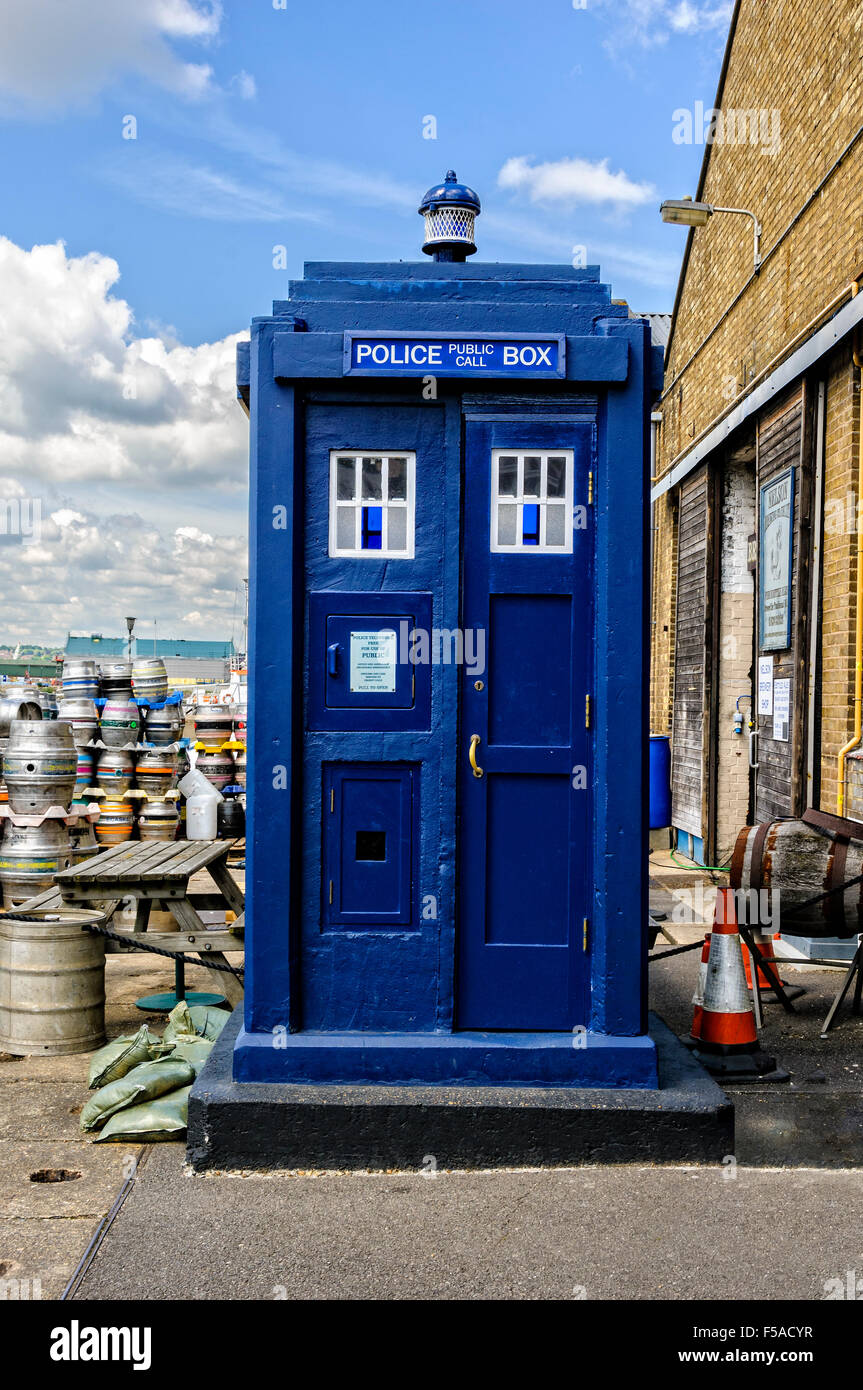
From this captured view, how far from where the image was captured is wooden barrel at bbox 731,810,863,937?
21.4 feet

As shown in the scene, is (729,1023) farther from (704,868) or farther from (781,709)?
(704,868)

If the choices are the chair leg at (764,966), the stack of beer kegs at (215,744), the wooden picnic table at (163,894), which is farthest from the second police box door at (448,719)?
the stack of beer kegs at (215,744)

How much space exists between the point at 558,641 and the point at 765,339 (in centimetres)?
692

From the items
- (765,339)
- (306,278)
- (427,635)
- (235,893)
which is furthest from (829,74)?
(235,893)

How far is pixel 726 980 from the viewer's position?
5461 millimetres

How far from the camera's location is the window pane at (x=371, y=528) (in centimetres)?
477

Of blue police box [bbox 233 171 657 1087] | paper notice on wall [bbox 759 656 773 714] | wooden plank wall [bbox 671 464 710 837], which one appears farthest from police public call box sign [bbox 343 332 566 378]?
wooden plank wall [bbox 671 464 710 837]

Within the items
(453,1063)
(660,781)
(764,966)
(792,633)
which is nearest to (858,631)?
(792,633)

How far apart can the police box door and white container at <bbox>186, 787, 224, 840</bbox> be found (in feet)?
27.8

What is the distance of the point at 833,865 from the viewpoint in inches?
259

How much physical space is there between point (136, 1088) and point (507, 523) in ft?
A: 9.25

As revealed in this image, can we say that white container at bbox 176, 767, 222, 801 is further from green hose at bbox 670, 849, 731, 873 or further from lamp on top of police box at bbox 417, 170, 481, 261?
lamp on top of police box at bbox 417, 170, 481, 261

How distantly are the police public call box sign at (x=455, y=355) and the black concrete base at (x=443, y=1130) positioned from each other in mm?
2765

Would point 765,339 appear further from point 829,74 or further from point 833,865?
point 833,865
